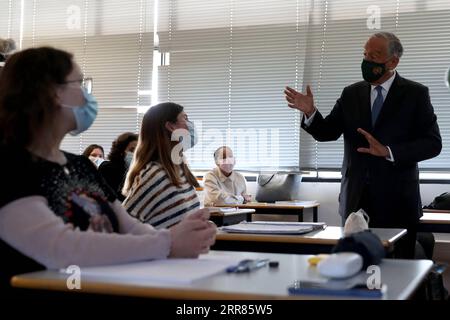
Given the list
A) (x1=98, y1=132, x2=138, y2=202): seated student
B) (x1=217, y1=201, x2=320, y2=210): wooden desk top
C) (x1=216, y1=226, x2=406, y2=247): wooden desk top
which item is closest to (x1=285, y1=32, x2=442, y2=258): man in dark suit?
(x1=216, y1=226, x2=406, y2=247): wooden desk top

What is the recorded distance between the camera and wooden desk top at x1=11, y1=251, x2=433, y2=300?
46.0 inches

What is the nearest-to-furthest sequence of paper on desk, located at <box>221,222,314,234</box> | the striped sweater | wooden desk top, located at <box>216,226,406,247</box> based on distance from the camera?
wooden desk top, located at <box>216,226,406,247</box> → paper on desk, located at <box>221,222,314,234</box> → the striped sweater

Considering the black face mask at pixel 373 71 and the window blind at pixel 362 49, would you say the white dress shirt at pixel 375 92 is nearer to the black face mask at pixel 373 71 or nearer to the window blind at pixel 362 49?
the black face mask at pixel 373 71

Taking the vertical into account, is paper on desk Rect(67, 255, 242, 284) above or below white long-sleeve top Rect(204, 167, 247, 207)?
above

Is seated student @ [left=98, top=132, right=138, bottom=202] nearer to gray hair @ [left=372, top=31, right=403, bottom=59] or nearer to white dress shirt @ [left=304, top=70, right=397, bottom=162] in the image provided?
white dress shirt @ [left=304, top=70, right=397, bottom=162]

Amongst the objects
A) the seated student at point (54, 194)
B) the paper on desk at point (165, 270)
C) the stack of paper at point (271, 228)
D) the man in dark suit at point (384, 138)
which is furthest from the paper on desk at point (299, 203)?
the paper on desk at point (165, 270)

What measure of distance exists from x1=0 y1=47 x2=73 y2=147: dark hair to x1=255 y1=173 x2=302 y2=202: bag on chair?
4.69 m

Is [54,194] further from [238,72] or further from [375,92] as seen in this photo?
[238,72]

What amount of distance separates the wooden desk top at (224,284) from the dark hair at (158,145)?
4.21 ft

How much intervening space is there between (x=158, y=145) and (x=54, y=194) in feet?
3.98

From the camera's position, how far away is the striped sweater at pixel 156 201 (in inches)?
104

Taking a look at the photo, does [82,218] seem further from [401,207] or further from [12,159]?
[401,207]

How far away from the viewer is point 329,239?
224cm

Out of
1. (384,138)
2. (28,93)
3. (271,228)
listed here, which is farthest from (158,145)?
(28,93)
